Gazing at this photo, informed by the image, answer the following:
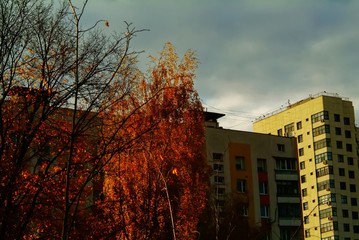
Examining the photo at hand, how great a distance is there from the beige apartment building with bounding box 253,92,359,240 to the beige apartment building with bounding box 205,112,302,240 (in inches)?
923

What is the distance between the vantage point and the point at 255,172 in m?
65.2

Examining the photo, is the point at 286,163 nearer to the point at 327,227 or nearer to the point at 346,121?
the point at 327,227

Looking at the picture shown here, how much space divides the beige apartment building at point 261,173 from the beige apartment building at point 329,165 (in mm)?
23448

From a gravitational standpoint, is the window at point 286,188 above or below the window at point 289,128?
below

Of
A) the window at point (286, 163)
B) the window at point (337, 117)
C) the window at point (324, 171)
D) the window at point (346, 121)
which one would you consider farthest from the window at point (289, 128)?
the window at point (286, 163)

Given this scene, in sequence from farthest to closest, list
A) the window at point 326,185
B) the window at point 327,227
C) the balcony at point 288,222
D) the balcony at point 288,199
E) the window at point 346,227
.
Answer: the window at point 326,185, the window at point 346,227, the window at point 327,227, the balcony at point 288,199, the balcony at point 288,222

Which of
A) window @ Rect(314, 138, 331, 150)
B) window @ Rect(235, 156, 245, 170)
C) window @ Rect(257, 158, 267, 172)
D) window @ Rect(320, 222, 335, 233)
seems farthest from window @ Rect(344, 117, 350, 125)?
window @ Rect(235, 156, 245, 170)

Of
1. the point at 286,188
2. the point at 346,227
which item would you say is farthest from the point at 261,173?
the point at 346,227

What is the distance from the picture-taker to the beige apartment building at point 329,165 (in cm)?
9012

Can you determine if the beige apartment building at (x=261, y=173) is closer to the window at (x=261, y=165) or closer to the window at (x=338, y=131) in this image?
the window at (x=261, y=165)

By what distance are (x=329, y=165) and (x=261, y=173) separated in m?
28.5

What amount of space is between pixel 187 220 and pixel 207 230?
37.3ft

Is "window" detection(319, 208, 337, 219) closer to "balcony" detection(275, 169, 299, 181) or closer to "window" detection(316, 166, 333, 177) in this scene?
"window" detection(316, 166, 333, 177)

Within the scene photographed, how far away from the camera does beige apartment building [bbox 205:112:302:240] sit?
207 feet
